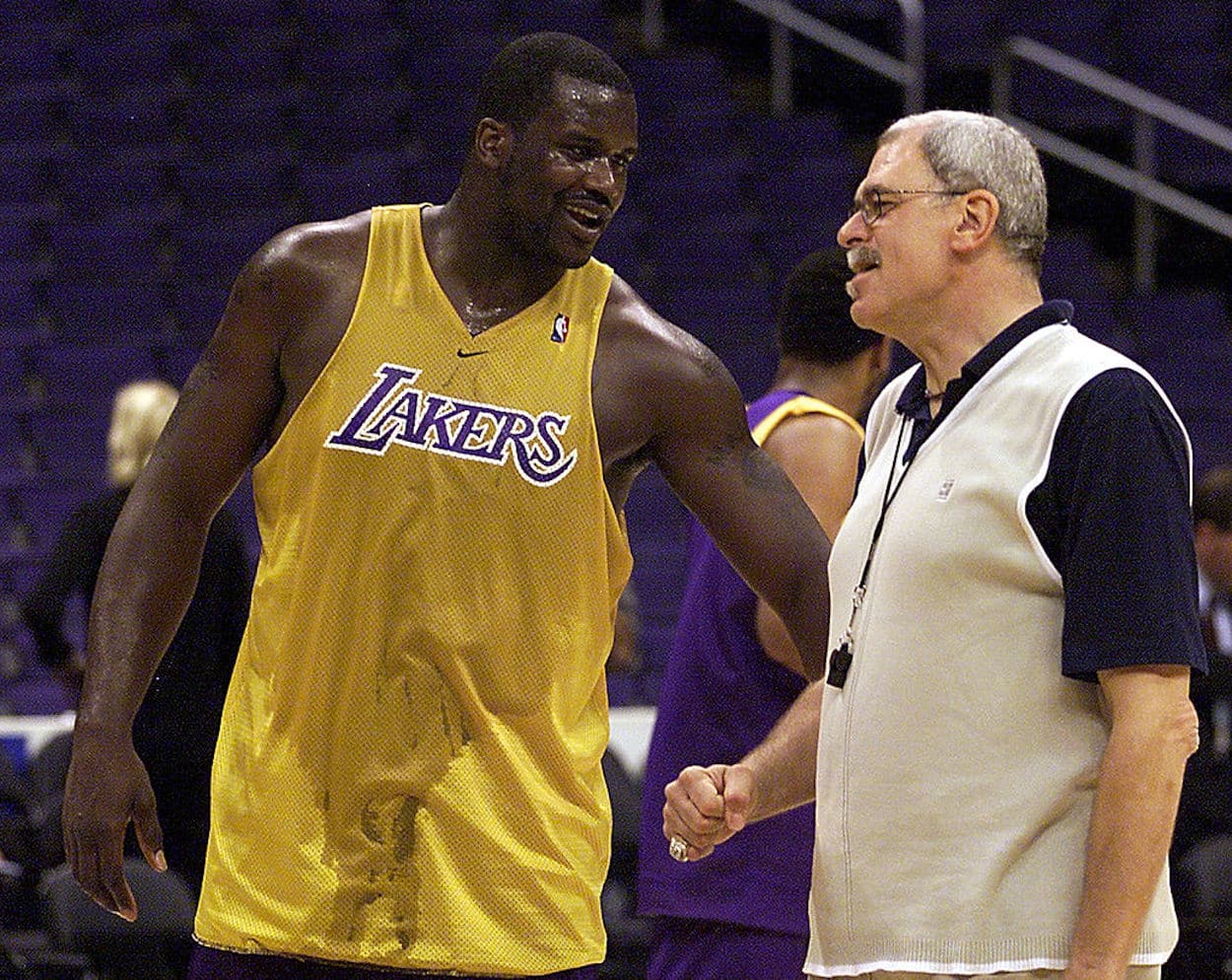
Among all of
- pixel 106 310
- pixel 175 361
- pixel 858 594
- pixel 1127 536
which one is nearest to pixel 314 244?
pixel 858 594

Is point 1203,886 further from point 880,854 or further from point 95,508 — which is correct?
point 880,854

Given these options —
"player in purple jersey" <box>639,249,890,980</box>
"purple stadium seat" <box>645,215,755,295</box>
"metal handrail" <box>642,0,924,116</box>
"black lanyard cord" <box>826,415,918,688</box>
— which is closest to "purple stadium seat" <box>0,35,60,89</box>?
"metal handrail" <box>642,0,924,116</box>

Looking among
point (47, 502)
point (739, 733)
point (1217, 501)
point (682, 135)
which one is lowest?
point (47, 502)

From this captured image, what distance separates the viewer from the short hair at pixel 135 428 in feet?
17.8

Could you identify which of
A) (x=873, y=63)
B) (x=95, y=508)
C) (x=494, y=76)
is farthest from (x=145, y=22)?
(x=494, y=76)

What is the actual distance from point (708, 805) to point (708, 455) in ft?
1.60

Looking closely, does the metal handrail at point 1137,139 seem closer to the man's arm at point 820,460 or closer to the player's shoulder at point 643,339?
the man's arm at point 820,460

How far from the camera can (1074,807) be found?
239cm

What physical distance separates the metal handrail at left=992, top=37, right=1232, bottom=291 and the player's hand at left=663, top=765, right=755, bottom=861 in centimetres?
712

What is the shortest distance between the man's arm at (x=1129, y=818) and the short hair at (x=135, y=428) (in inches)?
140

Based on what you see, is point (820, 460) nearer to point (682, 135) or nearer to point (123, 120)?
point (682, 135)

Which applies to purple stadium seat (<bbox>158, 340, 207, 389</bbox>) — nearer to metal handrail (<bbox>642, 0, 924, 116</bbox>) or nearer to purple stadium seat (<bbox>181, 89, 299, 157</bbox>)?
purple stadium seat (<bbox>181, 89, 299, 157</bbox>)

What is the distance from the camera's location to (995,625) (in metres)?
2.42

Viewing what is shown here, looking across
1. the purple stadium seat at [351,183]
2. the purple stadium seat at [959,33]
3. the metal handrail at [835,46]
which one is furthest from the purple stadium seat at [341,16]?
the purple stadium seat at [959,33]
